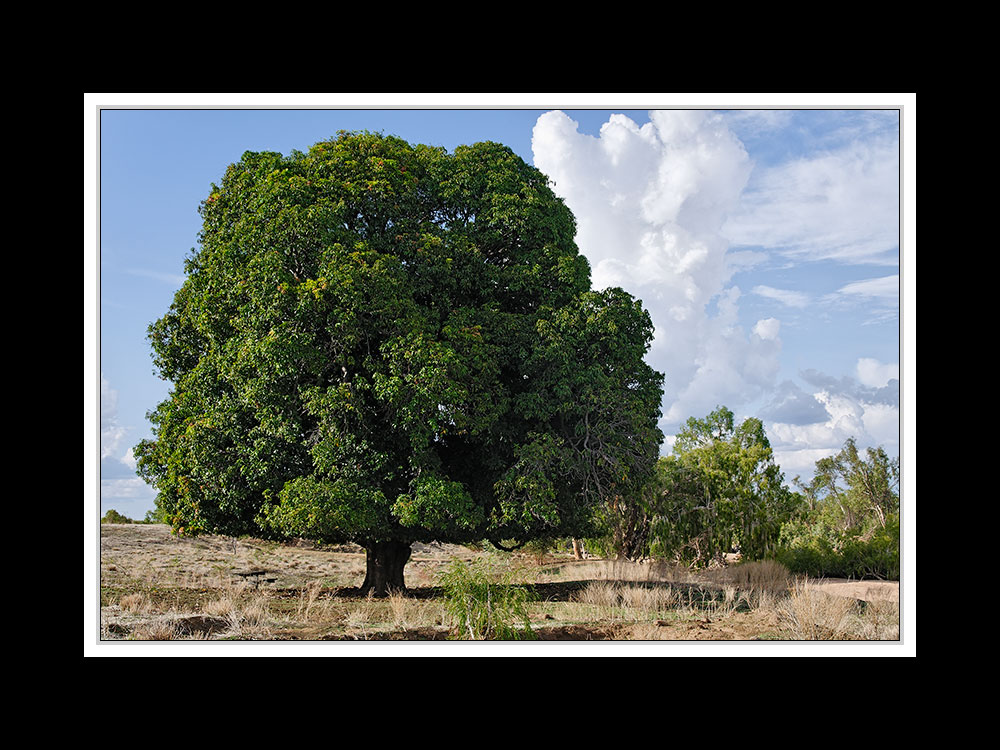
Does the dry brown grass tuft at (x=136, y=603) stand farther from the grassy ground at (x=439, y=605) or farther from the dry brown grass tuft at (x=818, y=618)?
the dry brown grass tuft at (x=818, y=618)

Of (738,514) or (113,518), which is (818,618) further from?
(113,518)

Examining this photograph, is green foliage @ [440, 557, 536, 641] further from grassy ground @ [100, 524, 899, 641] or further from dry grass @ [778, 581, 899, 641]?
dry grass @ [778, 581, 899, 641]

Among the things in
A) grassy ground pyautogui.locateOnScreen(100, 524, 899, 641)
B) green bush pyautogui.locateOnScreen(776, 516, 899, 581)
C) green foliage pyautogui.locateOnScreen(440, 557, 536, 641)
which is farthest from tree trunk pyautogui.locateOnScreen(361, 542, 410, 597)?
green bush pyautogui.locateOnScreen(776, 516, 899, 581)

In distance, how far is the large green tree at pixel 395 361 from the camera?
1112cm

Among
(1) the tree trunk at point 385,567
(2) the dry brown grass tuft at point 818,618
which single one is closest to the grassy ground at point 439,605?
(2) the dry brown grass tuft at point 818,618

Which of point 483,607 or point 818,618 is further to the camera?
point 818,618

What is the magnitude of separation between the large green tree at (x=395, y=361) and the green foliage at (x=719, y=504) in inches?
248

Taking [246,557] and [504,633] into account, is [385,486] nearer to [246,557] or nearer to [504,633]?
[504,633]

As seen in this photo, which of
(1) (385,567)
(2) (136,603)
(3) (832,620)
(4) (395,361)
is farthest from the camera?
(1) (385,567)

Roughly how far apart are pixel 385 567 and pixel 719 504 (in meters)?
8.47

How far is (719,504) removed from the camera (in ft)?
61.9

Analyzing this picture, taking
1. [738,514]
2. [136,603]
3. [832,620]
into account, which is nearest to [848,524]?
[738,514]
